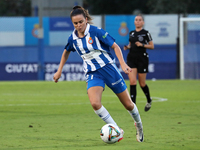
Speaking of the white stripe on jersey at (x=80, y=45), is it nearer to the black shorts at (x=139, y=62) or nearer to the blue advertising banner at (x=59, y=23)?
the black shorts at (x=139, y=62)

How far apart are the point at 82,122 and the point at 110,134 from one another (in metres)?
2.85

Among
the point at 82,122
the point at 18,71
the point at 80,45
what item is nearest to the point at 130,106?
the point at 80,45

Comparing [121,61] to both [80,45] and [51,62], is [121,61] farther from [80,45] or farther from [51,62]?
[51,62]

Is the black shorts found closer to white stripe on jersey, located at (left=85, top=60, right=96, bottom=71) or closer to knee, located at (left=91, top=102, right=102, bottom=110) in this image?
white stripe on jersey, located at (left=85, top=60, right=96, bottom=71)

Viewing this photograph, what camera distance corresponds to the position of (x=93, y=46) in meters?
6.61

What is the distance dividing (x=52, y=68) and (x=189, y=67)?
21.2 feet

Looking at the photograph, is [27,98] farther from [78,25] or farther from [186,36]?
[186,36]

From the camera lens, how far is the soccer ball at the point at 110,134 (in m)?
6.30

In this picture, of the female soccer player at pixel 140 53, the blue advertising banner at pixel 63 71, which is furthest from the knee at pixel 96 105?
the blue advertising banner at pixel 63 71

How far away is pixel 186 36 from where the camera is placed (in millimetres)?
22984

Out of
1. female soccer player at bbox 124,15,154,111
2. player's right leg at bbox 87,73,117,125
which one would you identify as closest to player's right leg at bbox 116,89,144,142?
player's right leg at bbox 87,73,117,125

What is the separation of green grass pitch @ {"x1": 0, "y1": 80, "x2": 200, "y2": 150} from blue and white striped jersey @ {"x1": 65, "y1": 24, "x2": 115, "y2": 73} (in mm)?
1126

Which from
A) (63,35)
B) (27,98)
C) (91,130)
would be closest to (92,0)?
(63,35)

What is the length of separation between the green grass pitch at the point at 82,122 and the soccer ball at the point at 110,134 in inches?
4.7
